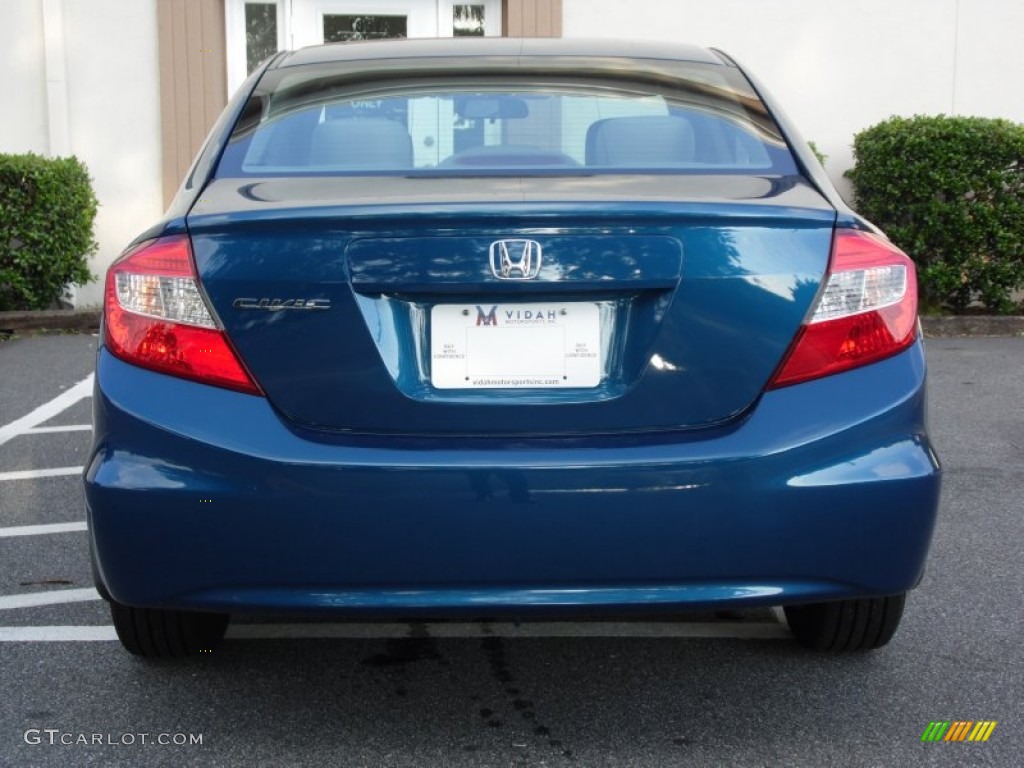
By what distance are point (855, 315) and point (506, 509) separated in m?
0.80

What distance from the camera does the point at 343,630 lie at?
3.54 meters

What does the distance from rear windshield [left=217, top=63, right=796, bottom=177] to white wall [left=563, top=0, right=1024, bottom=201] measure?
714 cm

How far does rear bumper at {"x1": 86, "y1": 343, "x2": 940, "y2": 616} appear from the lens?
2.50m

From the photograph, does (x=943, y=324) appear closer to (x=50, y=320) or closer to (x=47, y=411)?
(x=47, y=411)

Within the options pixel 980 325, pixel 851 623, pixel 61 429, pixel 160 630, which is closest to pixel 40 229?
pixel 61 429

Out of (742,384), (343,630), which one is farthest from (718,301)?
(343,630)

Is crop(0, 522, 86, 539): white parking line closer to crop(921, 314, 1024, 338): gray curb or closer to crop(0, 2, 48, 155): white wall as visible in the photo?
crop(0, 2, 48, 155): white wall

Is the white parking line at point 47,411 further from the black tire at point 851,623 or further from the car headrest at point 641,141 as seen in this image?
the black tire at point 851,623

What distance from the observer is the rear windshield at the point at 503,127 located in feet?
10.0

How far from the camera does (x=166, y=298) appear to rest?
8.68 feet

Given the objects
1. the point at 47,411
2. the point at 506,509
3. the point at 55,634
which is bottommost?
the point at 47,411

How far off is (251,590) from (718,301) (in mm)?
1070

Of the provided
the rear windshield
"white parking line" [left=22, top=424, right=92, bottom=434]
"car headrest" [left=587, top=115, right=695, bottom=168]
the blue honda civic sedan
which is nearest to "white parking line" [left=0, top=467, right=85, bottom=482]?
"white parking line" [left=22, top=424, right=92, bottom=434]

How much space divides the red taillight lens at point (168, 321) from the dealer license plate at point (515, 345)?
0.39 meters
